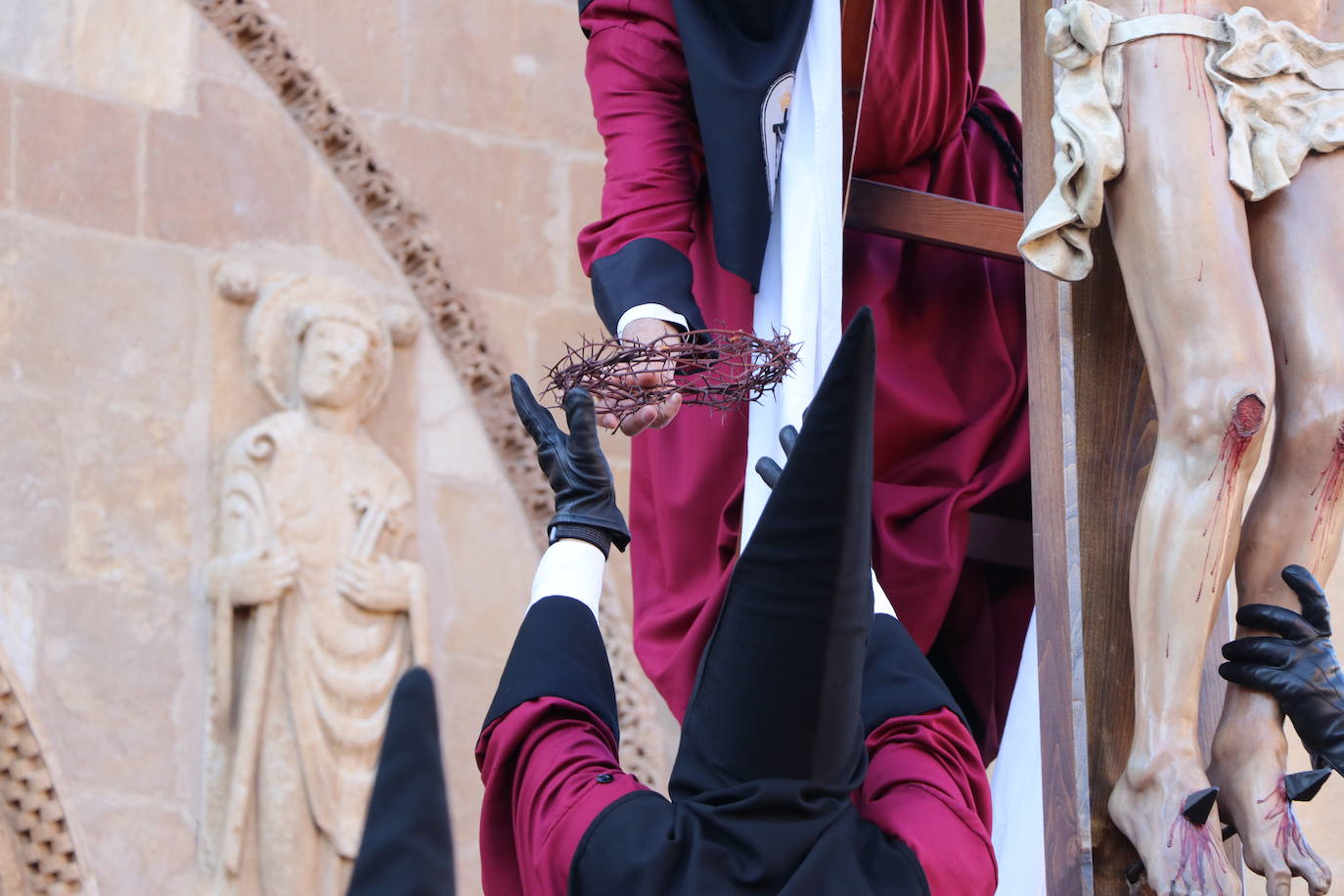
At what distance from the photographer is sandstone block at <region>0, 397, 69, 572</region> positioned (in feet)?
13.6

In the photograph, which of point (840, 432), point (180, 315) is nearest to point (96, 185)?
point (180, 315)

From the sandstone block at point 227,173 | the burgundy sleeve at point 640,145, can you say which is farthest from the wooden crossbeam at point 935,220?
the sandstone block at point 227,173

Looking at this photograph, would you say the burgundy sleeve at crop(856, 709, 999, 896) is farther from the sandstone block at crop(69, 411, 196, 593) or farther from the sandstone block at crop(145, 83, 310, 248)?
the sandstone block at crop(145, 83, 310, 248)

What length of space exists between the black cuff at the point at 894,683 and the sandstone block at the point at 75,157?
233 centimetres

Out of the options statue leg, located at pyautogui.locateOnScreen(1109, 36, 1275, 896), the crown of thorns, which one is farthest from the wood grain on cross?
the crown of thorns

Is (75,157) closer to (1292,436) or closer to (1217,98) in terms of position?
(1217,98)

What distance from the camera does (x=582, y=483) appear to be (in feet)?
7.82

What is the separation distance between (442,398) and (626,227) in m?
1.79

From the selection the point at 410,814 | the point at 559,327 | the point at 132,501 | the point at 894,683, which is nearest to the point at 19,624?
the point at 132,501

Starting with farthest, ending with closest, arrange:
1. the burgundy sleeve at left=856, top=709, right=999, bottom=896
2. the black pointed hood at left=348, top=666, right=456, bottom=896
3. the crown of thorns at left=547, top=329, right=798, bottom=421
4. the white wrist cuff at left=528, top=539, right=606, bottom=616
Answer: the crown of thorns at left=547, top=329, right=798, bottom=421
the white wrist cuff at left=528, top=539, right=606, bottom=616
the burgundy sleeve at left=856, top=709, right=999, bottom=896
the black pointed hood at left=348, top=666, right=456, bottom=896

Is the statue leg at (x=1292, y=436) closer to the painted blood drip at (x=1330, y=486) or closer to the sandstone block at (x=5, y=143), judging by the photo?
the painted blood drip at (x=1330, y=486)

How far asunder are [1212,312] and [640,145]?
2.52 feet

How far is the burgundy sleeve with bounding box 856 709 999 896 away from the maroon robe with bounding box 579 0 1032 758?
1.90ft

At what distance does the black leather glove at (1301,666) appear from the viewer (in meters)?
2.33
